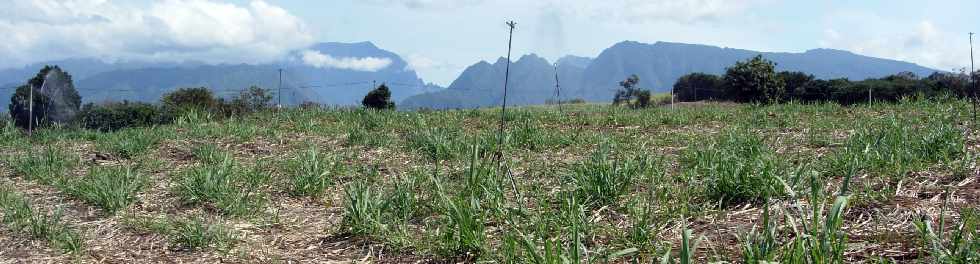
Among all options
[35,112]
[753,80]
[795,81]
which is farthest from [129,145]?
[795,81]

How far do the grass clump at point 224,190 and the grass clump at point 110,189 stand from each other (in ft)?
1.06

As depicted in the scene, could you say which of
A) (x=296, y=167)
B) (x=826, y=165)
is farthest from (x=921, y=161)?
(x=296, y=167)

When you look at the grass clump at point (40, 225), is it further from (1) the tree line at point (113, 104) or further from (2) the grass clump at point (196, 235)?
(1) the tree line at point (113, 104)

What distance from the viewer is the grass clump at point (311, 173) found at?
4.91m

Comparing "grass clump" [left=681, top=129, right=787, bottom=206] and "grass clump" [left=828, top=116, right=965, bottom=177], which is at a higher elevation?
"grass clump" [left=828, top=116, right=965, bottom=177]

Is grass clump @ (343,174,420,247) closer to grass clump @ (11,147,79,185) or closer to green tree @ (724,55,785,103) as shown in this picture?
grass clump @ (11,147,79,185)

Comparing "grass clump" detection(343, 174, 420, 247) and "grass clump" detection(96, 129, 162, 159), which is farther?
"grass clump" detection(96, 129, 162, 159)

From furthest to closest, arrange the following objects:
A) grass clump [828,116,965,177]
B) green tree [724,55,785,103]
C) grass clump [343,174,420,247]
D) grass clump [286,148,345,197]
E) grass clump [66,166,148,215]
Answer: green tree [724,55,785,103], grass clump [286,148,345,197], grass clump [66,166,148,215], grass clump [828,116,965,177], grass clump [343,174,420,247]

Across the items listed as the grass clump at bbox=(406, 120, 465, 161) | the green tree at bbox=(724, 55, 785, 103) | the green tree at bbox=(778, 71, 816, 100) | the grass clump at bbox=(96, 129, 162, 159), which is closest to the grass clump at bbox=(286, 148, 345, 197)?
the grass clump at bbox=(406, 120, 465, 161)

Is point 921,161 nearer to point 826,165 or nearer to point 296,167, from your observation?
point 826,165

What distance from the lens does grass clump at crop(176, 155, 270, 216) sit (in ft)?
14.4

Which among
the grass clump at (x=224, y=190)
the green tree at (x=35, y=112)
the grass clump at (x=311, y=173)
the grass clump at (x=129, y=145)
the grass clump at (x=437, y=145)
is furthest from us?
the green tree at (x=35, y=112)

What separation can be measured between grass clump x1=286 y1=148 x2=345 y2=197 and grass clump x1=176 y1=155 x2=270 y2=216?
0.82ft

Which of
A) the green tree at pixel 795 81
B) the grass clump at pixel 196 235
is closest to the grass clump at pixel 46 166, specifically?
the grass clump at pixel 196 235
